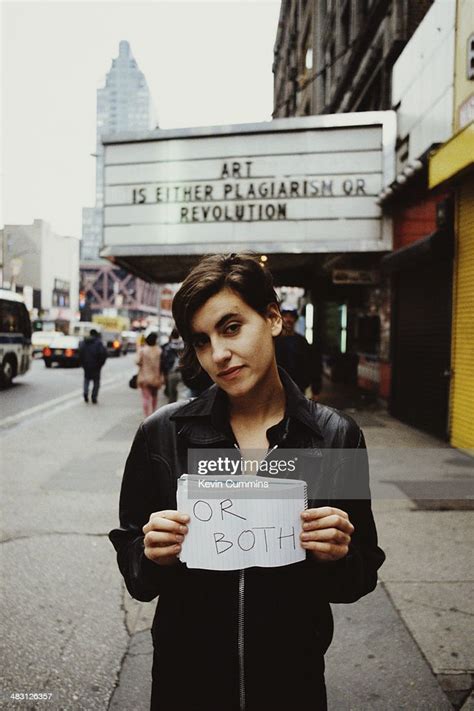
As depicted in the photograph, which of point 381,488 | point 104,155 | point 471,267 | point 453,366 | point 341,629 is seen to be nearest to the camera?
point 341,629

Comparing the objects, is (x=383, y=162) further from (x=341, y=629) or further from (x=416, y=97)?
(x=341, y=629)

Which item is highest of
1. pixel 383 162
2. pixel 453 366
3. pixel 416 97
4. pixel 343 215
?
pixel 416 97

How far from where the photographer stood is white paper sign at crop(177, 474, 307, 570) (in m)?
1.29

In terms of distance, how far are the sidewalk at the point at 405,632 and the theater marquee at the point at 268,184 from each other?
23.5ft

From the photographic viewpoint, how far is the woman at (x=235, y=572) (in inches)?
57.7

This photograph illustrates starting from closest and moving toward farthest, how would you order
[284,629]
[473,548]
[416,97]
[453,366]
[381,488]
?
[284,629] → [473,548] → [381,488] → [453,366] → [416,97]

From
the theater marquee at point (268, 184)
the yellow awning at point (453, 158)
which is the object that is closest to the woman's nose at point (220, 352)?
the yellow awning at point (453, 158)

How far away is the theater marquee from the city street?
5931 mm

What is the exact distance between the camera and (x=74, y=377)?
2228 cm

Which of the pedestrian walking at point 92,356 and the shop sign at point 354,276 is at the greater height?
the shop sign at point 354,276

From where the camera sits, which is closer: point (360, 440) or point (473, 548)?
point (360, 440)

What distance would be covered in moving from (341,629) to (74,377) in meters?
20.2

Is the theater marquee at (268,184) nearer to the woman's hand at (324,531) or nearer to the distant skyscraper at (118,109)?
the woman's hand at (324,531)

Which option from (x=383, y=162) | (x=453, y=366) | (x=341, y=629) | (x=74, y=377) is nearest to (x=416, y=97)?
(x=383, y=162)
